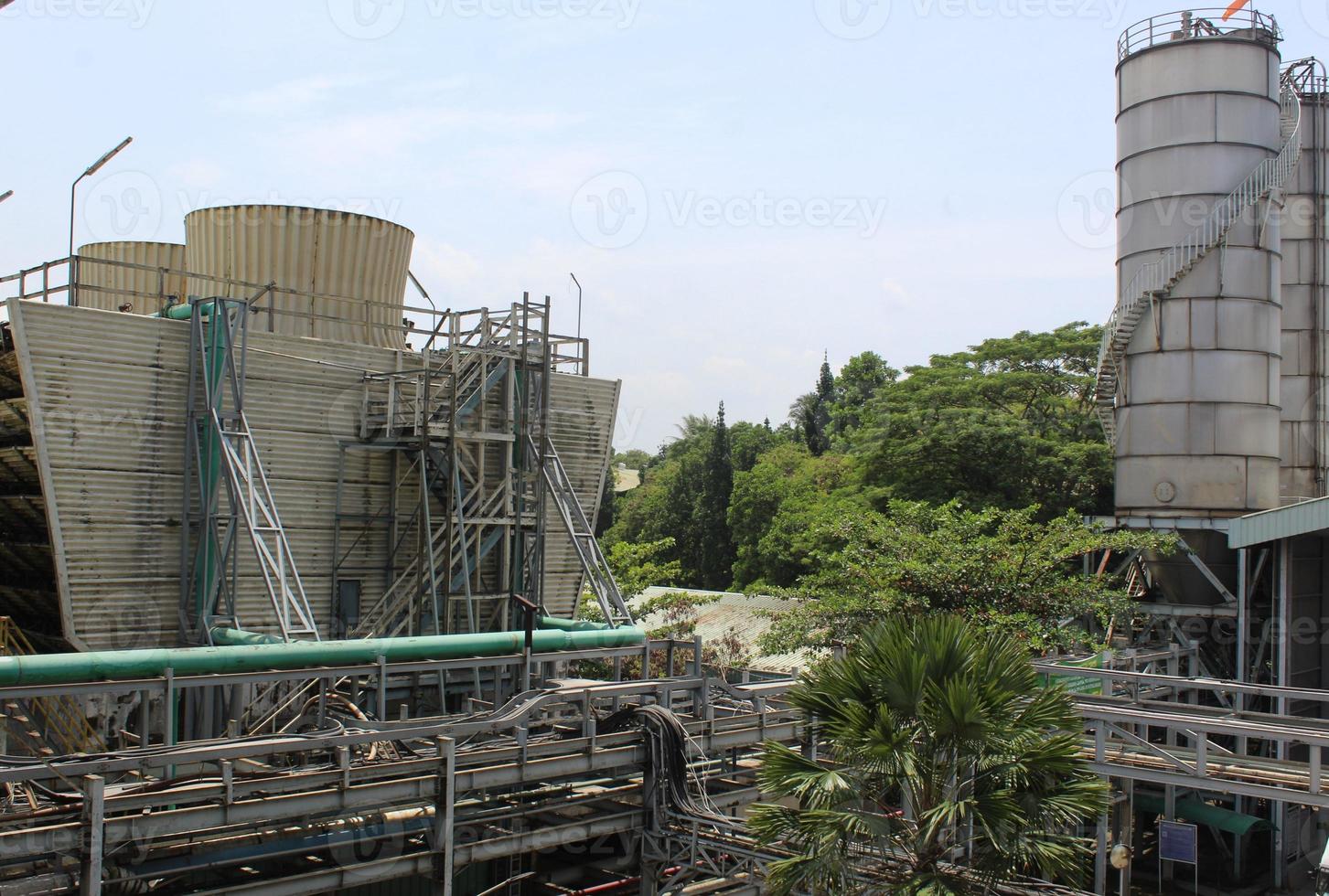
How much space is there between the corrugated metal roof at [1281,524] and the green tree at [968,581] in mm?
3037

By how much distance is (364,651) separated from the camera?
16719mm

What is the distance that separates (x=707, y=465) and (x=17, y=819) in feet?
194

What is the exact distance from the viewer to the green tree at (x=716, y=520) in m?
65.3

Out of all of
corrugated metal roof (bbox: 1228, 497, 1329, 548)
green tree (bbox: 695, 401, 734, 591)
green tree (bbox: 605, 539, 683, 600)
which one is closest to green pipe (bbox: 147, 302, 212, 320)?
green tree (bbox: 605, 539, 683, 600)

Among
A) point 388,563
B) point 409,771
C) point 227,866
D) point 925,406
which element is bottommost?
point 227,866

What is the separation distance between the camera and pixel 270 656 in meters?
15.8

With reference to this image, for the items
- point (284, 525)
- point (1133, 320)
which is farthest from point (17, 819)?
point (1133, 320)

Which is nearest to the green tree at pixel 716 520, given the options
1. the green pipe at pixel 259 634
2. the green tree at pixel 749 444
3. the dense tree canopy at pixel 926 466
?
the dense tree canopy at pixel 926 466

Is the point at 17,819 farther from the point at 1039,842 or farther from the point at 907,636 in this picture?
the point at 1039,842

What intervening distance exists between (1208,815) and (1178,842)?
3.56m

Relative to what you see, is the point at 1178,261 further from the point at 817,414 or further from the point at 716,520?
the point at 817,414

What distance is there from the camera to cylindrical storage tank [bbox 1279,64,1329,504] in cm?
3841

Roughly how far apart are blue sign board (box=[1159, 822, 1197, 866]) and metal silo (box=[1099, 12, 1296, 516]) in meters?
12.7

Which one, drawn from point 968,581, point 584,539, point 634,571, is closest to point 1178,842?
point 968,581
